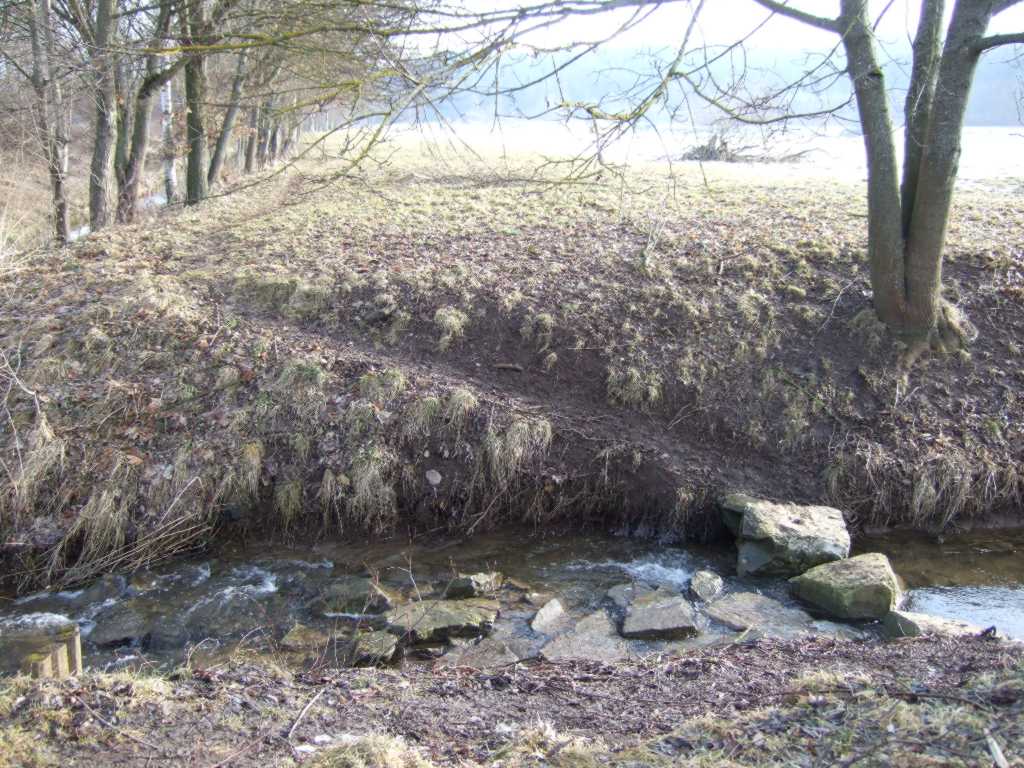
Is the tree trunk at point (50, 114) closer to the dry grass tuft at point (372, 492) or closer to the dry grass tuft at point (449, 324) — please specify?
the dry grass tuft at point (449, 324)

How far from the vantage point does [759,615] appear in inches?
227

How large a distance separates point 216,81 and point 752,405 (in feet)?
51.6

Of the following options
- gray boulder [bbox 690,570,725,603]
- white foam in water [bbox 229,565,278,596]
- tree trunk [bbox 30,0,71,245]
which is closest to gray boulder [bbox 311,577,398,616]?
white foam in water [bbox 229,565,278,596]

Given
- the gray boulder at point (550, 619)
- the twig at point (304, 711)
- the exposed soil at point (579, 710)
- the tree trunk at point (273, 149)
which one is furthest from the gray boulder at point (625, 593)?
the tree trunk at point (273, 149)

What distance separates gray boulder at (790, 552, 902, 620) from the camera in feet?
18.7

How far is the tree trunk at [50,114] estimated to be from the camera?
10500mm

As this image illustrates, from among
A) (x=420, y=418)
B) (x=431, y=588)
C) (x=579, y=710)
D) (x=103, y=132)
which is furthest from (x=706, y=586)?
(x=103, y=132)

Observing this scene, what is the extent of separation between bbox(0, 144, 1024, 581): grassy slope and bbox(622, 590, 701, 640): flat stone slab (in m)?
1.35

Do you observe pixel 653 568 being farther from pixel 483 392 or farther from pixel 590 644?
pixel 483 392

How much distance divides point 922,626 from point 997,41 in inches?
199

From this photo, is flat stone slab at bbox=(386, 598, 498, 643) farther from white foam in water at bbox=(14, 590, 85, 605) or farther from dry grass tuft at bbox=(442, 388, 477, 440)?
white foam in water at bbox=(14, 590, 85, 605)

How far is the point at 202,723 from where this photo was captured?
364 centimetres

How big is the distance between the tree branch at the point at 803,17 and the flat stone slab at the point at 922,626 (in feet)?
15.9


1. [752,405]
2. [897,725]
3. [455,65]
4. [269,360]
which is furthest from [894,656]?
[269,360]
